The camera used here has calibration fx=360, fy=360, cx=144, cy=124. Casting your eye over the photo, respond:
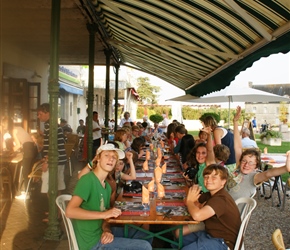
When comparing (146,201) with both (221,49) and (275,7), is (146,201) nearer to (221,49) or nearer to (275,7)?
(275,7)

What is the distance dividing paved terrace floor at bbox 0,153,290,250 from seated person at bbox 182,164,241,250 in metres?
1.37

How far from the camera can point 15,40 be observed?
33.8ft

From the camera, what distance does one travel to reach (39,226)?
4.79 m

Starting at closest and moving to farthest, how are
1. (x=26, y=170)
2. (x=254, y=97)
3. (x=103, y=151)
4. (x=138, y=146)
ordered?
(x=103, y=151), (x=26, y=170), (x=138, y=146), (x=254, y=97)

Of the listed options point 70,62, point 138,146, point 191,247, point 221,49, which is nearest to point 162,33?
point 221,49

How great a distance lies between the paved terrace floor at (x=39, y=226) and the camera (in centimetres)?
419

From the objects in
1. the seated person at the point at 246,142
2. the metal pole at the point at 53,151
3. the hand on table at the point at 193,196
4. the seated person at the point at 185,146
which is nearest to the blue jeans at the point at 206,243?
the hand on table at the point at 193,196

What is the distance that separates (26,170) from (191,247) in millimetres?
4012

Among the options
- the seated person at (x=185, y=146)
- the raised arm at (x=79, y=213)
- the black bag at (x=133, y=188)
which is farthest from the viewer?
the seated person at (x=185, y=146)

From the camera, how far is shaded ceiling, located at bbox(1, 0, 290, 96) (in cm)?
318

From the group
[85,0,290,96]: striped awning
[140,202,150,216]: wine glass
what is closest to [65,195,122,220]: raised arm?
[140,202,150,216]: wine glass

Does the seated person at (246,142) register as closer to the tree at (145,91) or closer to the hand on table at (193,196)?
the hand on table at (193,196)

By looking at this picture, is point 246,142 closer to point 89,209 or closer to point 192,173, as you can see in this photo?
point 192,173

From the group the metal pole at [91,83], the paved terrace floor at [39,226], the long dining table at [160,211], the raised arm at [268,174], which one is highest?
the metal pole at [91,83]
